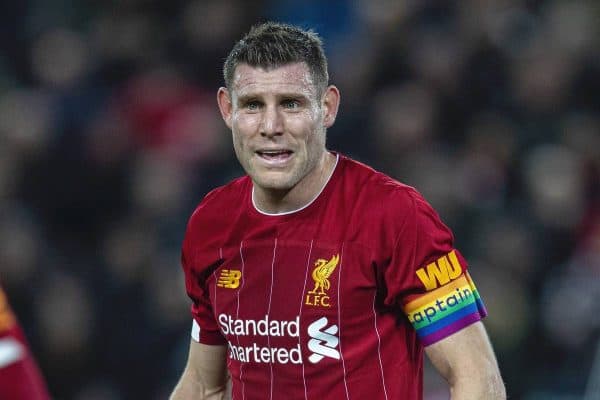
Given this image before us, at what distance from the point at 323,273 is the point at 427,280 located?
315mm

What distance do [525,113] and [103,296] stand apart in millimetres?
2824

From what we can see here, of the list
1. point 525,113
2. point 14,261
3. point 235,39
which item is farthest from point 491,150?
point 14,261

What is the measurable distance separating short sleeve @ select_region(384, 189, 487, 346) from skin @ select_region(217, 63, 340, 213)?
35 centimetres

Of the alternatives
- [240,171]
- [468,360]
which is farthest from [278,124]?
[240,171]

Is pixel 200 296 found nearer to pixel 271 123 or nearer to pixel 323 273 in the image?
pixel 323 273

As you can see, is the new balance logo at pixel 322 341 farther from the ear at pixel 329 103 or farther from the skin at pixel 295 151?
the ear at pixel 329 103

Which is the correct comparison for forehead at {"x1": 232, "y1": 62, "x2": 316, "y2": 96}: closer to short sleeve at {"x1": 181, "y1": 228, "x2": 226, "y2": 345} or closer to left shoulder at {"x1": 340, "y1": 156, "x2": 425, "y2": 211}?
left shoulder at {"x1": 340, "y1": 156, "x2": 425, "y2": 211}

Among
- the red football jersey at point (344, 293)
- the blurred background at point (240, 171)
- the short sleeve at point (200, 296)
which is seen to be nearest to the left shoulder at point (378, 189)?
the red football jersey at point (344, 293)

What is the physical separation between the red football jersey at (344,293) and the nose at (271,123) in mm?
281

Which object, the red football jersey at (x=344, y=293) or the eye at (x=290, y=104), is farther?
the eye at (x=290, y=104)

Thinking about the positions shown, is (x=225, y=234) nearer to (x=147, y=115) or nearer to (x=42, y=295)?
(x=42, y=295)

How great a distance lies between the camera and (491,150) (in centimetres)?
730

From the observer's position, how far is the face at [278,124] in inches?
138

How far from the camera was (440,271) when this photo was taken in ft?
11.3
